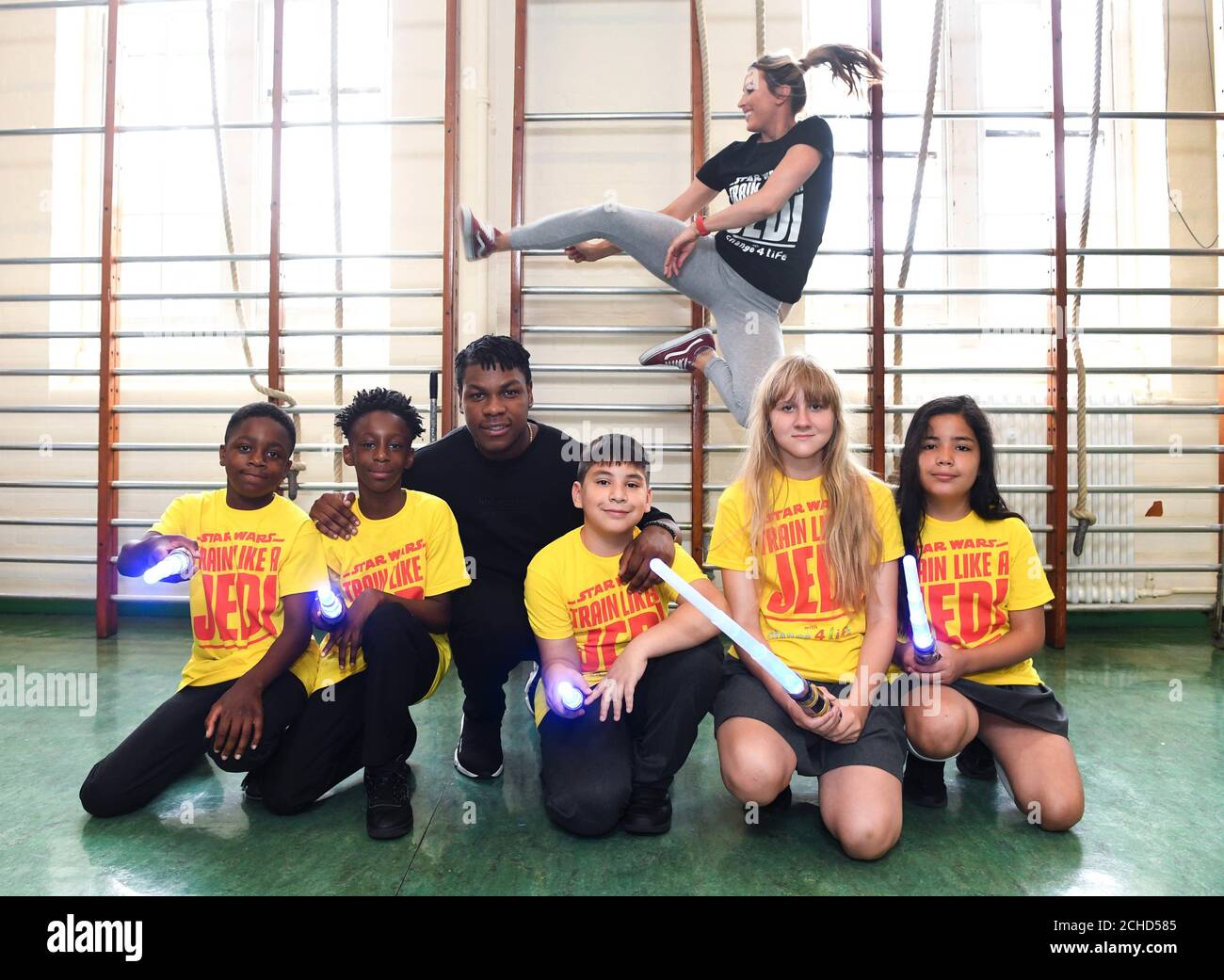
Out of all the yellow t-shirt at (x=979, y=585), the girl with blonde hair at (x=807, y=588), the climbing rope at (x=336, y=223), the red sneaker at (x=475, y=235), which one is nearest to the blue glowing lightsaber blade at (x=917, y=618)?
the girl with blonde hair at (x=807, y=588)

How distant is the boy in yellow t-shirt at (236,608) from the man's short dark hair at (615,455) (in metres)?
0.59

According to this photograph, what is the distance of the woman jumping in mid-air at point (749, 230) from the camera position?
2199mm

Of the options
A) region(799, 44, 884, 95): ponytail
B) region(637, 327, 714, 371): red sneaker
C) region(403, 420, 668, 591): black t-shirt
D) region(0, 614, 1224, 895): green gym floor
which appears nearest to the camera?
region(0, 614, 1224, 895): green gym floor

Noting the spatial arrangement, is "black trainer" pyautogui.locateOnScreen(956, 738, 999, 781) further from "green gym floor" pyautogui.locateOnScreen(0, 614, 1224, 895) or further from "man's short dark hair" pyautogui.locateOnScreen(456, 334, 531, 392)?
"man's short dark hair" pyautogui.locateOnScreen(456, 334, 531, 392)

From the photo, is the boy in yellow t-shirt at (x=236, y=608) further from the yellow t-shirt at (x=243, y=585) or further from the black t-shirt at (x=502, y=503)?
the black t-shirt at (x=502, y=503)

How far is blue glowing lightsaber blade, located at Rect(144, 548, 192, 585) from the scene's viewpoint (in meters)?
1.53

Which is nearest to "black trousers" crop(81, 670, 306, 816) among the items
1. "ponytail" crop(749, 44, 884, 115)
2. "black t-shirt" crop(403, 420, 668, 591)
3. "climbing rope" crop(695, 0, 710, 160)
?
"black t-shirt" crop(403, 420, 668, 591)

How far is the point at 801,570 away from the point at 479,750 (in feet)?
2.60

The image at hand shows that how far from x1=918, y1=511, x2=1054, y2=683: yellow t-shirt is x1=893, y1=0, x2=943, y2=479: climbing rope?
1149 mm

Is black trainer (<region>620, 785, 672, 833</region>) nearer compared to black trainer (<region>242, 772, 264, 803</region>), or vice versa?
black trainer (<region>620, 785, 672, 833</region>)

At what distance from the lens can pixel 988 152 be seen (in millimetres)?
3480

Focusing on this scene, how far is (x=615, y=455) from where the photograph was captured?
1553 millimetres
